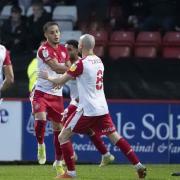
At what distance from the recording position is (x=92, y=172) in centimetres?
1386

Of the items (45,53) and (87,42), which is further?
(45,53)

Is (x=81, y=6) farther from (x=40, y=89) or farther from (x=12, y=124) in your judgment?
(x=40, y=89)

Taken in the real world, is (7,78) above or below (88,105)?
above

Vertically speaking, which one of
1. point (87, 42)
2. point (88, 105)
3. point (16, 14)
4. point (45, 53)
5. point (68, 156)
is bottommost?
point (68, 156)

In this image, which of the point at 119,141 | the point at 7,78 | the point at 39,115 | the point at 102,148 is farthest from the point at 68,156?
the point at 102,148

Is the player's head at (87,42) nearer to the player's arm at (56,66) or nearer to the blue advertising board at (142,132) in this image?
the player's arm at (56,66)

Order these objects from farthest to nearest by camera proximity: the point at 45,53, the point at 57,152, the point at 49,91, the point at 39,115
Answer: the point at 49,91 < the point at 39,115 < the point at 57,152 < the point at 45,53

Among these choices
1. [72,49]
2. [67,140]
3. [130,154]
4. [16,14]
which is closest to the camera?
[130,154]

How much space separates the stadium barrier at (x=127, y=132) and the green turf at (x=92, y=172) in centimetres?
61

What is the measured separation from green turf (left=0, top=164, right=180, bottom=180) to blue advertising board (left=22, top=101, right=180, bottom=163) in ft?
1.84

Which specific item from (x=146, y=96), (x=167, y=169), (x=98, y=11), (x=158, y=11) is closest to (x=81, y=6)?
(x=98, y=11)

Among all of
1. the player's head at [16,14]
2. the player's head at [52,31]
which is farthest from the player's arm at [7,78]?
the player's head at [16,14]

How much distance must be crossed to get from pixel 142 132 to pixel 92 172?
2543mm

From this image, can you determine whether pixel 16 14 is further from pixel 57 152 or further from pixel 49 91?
pixel 57 152
